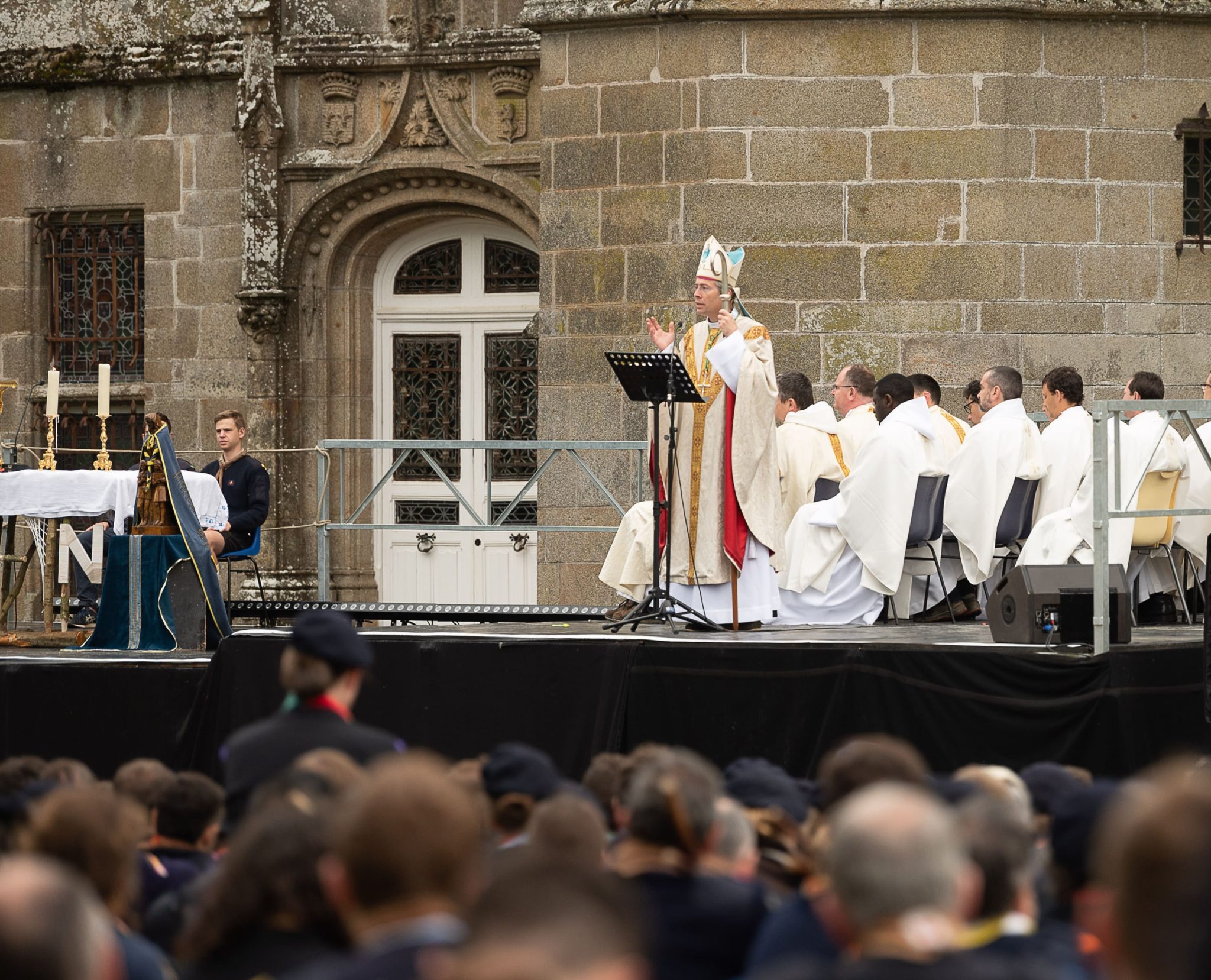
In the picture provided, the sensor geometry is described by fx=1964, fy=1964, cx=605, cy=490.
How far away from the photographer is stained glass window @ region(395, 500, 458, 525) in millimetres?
15242

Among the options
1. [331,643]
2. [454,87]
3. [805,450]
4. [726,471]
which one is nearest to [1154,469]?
[726,471]

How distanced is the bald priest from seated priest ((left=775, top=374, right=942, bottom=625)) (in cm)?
43

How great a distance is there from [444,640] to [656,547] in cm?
113

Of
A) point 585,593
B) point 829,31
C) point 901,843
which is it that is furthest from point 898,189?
point 901,843

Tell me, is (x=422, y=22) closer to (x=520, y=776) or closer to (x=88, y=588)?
(x=88, y=588)

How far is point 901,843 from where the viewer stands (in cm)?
285

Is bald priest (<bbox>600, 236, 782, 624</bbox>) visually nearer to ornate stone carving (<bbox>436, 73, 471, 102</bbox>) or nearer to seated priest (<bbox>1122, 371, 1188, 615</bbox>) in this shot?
seated priest (<bbox>1122, 371, 1188, 615</bbox>)

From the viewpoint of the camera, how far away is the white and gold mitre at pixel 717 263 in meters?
9.88

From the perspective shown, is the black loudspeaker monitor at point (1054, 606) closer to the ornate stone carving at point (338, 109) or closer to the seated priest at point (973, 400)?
the seated priest at point (973, 400)

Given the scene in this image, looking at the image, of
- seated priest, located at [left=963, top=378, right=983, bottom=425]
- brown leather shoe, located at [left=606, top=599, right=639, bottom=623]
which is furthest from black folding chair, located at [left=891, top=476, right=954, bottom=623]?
brown leather shoe, located at [left=606, top=599, right=639, bottom=623]

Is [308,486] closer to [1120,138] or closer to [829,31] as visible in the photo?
[829,31]

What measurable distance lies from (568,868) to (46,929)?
2.20ft

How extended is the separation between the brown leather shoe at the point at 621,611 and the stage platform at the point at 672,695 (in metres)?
0.23

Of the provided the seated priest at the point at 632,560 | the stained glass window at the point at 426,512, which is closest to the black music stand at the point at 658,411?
the seated priest at the point at 632,560
